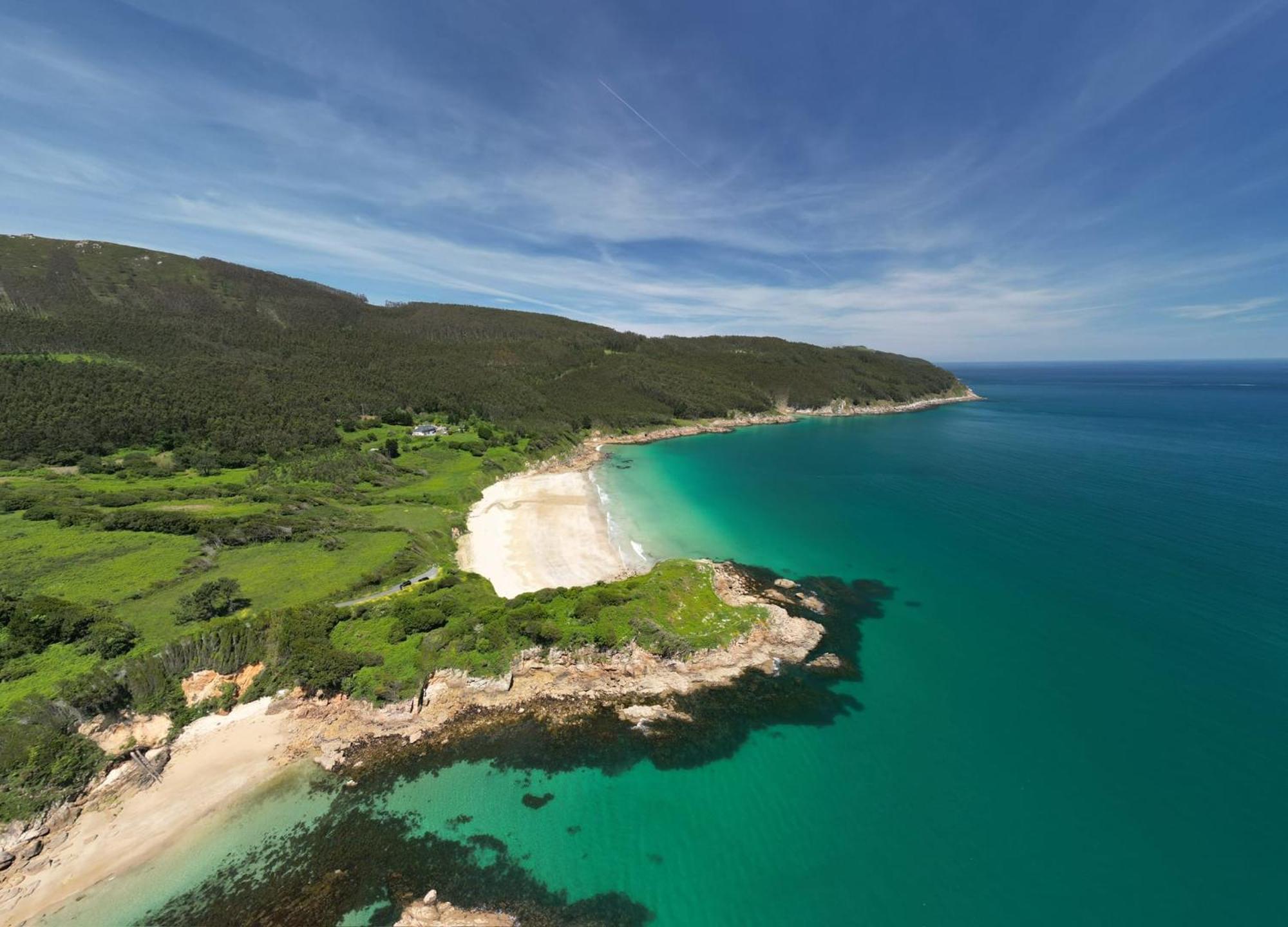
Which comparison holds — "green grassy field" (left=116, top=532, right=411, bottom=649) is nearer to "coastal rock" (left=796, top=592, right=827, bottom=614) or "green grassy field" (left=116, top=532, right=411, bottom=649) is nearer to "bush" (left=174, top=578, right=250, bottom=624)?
"bush" (left=174, top=578, right=250, bottom=624)

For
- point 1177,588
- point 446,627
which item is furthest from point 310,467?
point 1177,588

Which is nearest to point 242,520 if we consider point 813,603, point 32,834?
point 32,834

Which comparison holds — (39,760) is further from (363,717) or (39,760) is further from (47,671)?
(363,717)

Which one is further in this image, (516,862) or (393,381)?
(393,381)

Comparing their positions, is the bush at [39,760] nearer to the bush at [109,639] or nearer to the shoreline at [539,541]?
the bush at [109,639]

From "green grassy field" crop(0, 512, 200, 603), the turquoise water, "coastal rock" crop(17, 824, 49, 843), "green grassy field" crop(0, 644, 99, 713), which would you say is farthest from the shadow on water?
"green grassy field" crop(0, 512, 200, 603)

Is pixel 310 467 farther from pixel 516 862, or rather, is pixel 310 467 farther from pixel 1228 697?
pixel 1228 697
